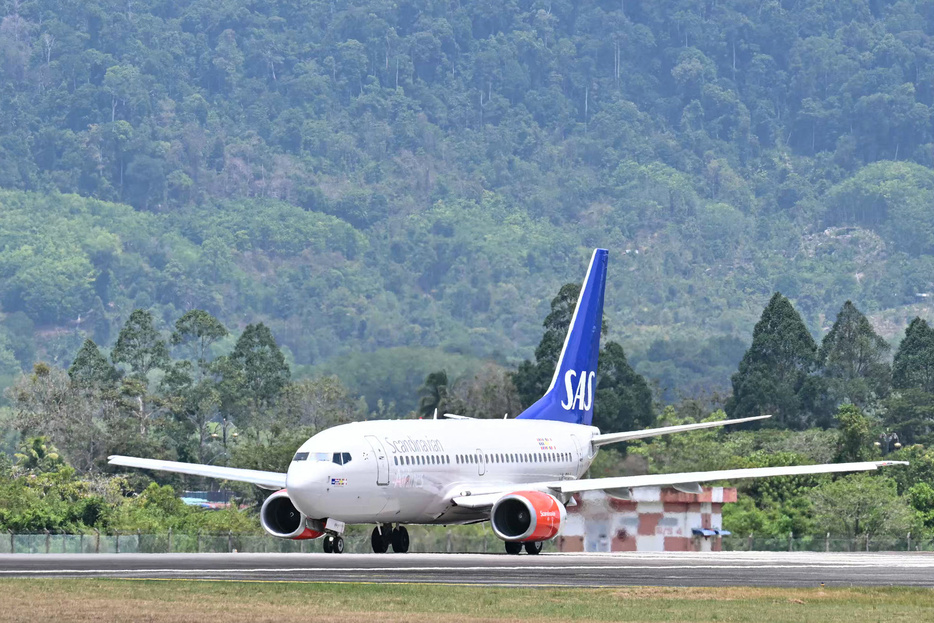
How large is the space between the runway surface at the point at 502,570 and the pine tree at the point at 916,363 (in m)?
114

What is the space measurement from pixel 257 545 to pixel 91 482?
4564cm

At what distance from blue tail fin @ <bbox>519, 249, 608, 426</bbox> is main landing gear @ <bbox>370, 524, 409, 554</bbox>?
10.6m

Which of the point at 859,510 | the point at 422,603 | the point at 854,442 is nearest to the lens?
the point at 422,603

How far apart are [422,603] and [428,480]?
19.7 meters

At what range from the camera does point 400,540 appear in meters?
55.1

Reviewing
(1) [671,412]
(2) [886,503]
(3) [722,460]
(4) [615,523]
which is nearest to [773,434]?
(1) [671,412]

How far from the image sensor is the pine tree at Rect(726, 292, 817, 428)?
532ft

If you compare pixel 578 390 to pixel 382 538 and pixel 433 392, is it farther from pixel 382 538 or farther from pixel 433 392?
pixel 433 392

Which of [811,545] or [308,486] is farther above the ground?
[308,486]

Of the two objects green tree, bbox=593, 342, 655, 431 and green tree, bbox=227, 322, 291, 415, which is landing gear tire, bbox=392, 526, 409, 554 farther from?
green tree, bbox=227, 322, 291, 415

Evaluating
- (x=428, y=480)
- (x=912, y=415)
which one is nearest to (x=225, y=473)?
(x=428, y=480)

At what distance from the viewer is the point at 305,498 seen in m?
49.2

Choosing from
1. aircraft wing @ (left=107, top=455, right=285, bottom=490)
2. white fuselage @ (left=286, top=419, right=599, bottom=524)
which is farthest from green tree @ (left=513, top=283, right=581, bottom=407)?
aircraft wing @ (left=107, top=455, right=285, bottom=490)

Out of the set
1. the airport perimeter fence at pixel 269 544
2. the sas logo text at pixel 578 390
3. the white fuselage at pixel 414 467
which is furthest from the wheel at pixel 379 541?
the sas logo text at pixel 578 390
